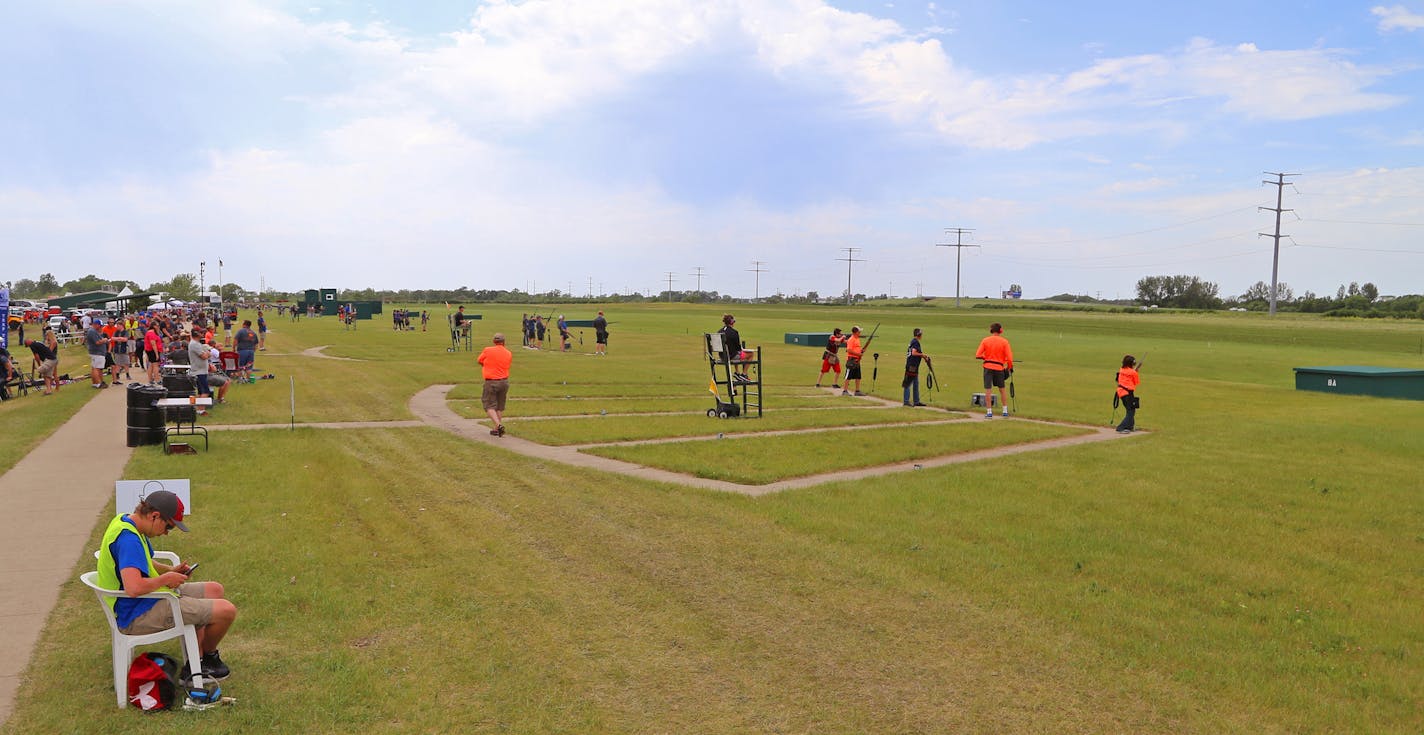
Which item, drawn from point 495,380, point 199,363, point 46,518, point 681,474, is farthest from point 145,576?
point 199,363

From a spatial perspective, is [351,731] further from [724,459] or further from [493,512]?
[724,459]

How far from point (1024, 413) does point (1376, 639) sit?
14903 mm

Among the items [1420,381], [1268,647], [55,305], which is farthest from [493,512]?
[55,305]

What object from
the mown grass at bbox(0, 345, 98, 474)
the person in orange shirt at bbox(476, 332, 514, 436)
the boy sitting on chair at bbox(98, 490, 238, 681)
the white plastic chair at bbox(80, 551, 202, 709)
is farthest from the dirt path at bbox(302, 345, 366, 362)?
the white plastic chair at bbox(80, 551, 202, 709)

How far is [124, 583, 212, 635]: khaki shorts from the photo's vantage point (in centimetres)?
580

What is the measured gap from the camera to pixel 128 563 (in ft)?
18.8

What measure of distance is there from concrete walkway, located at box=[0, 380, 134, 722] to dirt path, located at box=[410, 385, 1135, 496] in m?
5.89

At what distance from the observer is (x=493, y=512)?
36.7 feet

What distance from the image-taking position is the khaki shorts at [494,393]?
1747 centimetres

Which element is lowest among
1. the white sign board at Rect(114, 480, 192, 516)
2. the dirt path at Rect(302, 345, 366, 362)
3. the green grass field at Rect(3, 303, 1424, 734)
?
the green grass field at Rect(3, 303, 1424, 734)

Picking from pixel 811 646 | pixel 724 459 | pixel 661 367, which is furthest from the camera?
pixel 661 367

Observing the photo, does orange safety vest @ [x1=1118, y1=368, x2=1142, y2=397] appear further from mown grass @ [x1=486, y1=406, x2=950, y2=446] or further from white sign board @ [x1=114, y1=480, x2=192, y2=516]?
white sign board @ [x1=114, y1=480, x2=192, y2=516]

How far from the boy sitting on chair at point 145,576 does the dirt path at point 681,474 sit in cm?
744

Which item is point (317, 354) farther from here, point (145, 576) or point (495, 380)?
point (145, 576)
